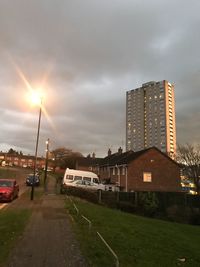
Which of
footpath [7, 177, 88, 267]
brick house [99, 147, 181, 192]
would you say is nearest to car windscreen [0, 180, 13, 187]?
footpath [7, 177, 88, 267]

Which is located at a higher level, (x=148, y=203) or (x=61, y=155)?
(x=61, y=155)

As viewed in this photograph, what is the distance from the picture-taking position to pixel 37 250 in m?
8.26

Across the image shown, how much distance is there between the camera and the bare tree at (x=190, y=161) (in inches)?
2020

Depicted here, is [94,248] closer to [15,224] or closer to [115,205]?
[15,224]

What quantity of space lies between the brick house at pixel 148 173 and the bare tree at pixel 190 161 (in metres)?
7.05

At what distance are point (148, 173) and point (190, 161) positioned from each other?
1393 cm

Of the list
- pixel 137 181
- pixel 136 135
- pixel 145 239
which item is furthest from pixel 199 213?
pixel 136 135

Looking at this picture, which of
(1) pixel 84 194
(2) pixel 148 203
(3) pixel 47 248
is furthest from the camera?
(2) pixel 148 203

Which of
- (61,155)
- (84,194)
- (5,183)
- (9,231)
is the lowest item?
(9,231)

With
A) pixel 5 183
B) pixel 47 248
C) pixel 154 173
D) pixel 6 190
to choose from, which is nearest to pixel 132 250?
pixel 47 248

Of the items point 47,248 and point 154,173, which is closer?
point 47,248

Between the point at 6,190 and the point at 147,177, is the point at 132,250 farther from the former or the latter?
the point at 147,177

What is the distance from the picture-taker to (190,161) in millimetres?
54781

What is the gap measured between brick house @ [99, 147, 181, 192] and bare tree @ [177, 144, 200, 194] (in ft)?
23.1
